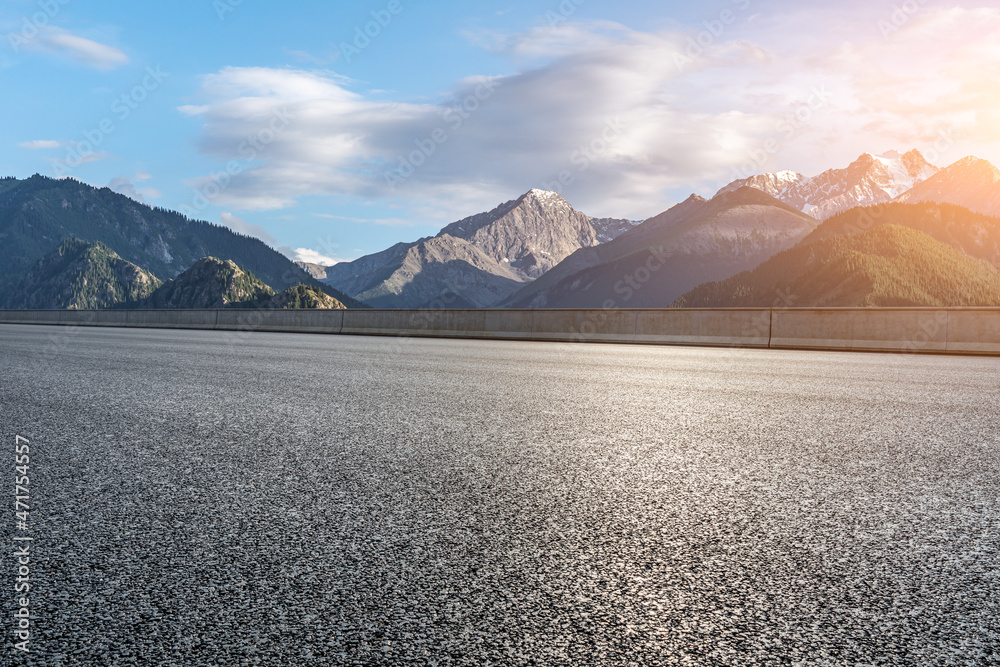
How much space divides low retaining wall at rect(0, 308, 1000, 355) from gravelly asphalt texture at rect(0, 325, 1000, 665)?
1036cm

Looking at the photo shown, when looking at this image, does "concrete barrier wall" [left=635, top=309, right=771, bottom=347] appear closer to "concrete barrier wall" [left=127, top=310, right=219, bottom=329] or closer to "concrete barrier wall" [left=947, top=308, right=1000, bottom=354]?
"concrete barrier wall" [left=947, top=308, right=1000, bottom=354]

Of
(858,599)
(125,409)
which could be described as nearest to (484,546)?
(858,599)

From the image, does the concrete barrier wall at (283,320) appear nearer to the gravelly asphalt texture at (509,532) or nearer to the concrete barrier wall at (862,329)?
the concrete barrier wall at (862,329)

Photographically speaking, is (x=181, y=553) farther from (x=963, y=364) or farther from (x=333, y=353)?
(x=963, y=364)

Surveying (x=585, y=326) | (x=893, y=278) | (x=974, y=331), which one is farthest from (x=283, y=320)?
(x=893, y=278)

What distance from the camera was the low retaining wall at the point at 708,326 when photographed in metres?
16.8

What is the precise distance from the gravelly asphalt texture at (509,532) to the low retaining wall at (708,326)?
1036 cm

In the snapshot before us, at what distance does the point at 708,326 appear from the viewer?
19.9 meters

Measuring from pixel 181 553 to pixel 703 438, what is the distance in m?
3.98

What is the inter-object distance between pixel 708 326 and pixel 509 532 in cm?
1740

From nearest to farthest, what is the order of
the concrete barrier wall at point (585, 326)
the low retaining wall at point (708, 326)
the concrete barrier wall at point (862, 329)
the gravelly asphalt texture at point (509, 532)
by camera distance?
the gravelly asphalt texture at point (509, 532)
the low retaining wall at point (708, 326)
the concrete barrier wall at point (862, 329)
the concrete barrier wall at point (585, 326)

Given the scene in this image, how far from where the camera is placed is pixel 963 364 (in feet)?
44.3

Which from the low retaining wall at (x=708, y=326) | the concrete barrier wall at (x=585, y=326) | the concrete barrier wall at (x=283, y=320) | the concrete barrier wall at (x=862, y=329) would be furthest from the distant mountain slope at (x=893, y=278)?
the concrete barrier wall at (x=862, y=329)

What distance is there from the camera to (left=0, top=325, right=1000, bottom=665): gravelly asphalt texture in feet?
7.52
